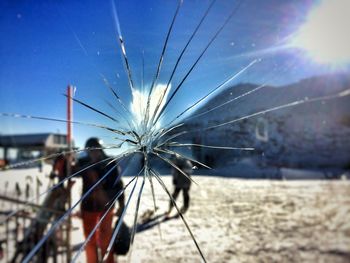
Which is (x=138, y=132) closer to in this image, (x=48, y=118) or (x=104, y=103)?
(x=104, y=103)

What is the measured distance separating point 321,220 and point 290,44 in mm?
1759

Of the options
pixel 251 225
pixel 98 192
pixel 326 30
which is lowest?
pixel 251 225

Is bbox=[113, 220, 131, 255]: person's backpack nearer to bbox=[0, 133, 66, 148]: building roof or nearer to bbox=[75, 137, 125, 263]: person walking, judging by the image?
bbox=[75, 137, 125, 263]: person walking

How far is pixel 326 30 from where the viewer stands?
4.27ft

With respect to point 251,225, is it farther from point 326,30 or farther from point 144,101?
point 144,101

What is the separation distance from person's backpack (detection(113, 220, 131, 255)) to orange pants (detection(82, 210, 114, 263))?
0.11 feet

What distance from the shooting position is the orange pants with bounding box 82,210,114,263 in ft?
2.92

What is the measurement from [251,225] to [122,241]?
1563 mm

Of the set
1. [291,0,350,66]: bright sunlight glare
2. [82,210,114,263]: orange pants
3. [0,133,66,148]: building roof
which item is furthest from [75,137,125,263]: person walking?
[291,0,350,66]: bright sunlight glare

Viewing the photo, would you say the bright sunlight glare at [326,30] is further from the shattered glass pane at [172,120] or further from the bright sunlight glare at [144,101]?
the bright sunlight glare at [144,101]

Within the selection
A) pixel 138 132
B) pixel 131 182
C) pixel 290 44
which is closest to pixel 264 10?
pixel 290 44

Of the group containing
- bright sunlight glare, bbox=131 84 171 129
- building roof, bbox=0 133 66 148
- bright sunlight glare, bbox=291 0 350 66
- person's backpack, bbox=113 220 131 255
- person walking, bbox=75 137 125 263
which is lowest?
person's backpack, bbox=113 220 131 255

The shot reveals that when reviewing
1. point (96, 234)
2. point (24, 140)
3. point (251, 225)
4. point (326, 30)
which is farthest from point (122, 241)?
Answer: point (251, 225)

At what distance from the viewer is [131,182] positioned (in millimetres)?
895
